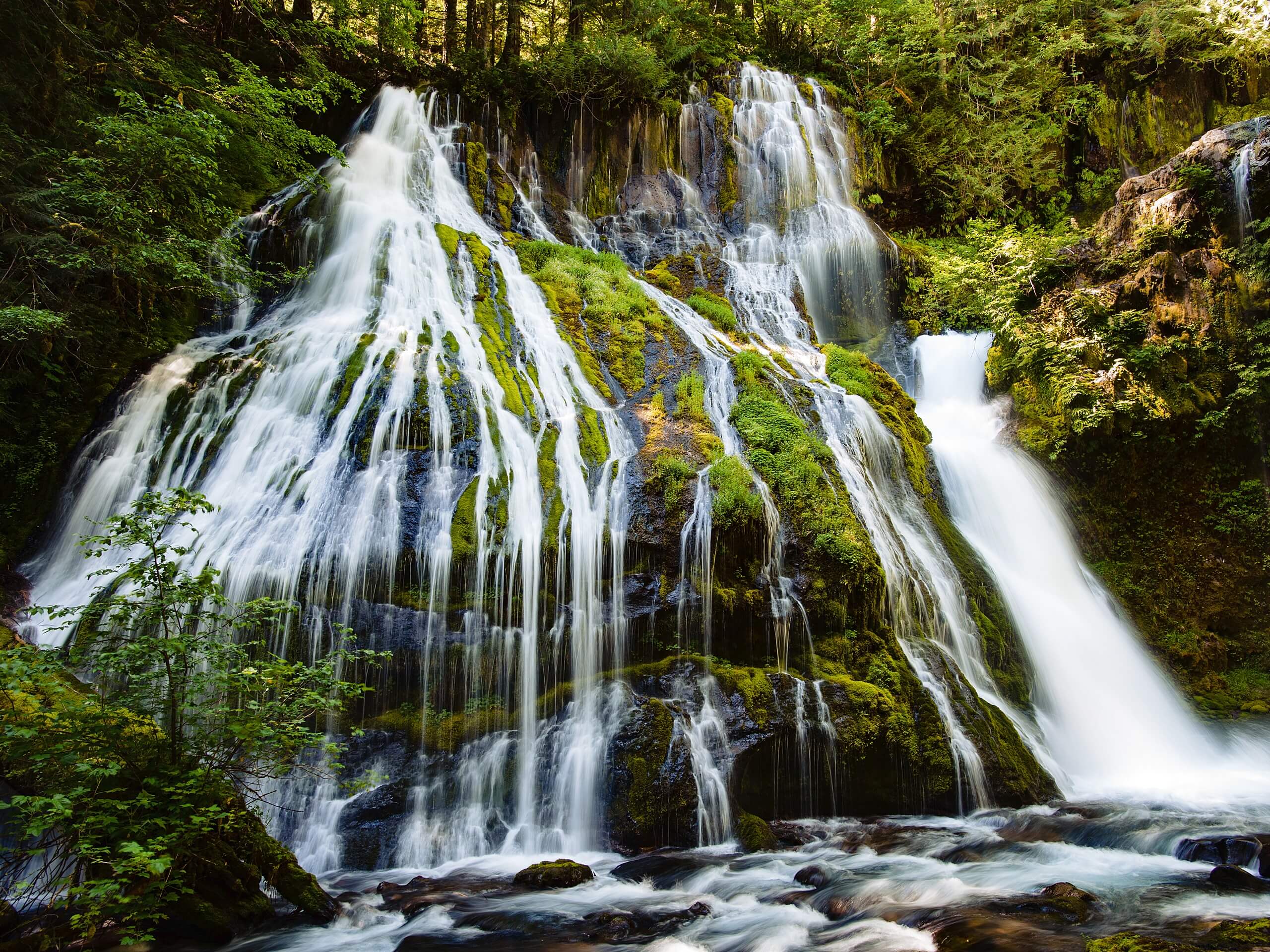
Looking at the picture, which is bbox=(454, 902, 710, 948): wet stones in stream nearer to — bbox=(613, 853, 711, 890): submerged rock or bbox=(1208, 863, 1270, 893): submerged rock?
bbox=(613, 853, 711, 890): submerged rock

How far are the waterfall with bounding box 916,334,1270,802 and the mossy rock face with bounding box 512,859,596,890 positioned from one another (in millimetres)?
6177

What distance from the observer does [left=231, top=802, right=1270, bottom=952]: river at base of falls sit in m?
4.68

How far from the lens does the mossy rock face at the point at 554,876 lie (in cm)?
563

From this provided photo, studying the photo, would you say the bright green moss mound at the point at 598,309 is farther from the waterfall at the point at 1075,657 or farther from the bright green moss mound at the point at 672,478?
the waterfall at the point at 1075,657

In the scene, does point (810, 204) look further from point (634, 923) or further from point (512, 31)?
point (634, 923)

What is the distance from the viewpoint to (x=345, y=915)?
5062 millimetres

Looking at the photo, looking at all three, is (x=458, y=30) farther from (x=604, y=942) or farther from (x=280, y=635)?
(x=604, y=942)

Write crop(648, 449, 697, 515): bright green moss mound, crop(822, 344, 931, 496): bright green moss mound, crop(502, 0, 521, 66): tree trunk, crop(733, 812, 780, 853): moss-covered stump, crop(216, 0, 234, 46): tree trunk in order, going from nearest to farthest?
crop(733, 812, 780, 853): moss-covered stump → crop(648, 449, 697, 515): bright green moss mound → crop(822, 344, 931, 496): bright green moss mound → crop(216, 0, 234, 46): tree trunk → crop(502, 0, 521, 66): tree trunk

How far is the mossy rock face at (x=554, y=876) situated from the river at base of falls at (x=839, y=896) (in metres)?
0.08

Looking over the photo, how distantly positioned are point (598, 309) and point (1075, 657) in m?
9.41

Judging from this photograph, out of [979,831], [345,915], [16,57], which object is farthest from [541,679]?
[16,57]

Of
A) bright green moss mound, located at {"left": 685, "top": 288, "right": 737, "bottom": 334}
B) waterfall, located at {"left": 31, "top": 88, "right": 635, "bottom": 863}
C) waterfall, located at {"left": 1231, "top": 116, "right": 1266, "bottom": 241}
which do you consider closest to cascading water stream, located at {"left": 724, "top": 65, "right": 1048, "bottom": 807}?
bright green moss mound, located at {"left": 685, "top": 288, "right": 737, "bottom": 334}

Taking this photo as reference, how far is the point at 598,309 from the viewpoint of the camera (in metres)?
11.7

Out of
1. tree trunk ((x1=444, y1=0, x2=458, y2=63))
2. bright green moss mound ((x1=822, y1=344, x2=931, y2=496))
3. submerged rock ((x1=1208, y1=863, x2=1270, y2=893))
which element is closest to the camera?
submerged rock ((x1=1208, y1=863, x2=1270, y2=893))
